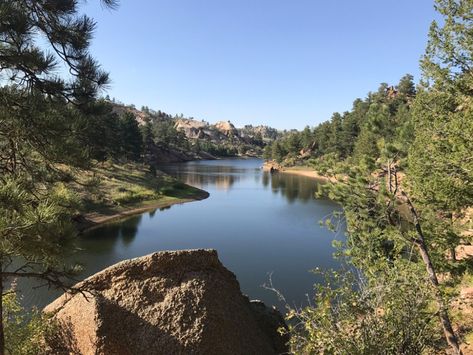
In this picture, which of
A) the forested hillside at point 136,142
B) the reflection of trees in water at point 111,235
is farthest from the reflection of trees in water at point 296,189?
the forested hillside at point 136,142

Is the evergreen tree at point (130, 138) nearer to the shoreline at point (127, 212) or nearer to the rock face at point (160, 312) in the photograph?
the shoreline at point (127, 212)

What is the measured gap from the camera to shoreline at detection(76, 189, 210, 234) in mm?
39562

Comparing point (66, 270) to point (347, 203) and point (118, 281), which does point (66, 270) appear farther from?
point (347, 203)

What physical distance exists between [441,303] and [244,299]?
6.55m

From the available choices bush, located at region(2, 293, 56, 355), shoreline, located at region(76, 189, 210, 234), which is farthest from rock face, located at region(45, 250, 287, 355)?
shoreline, located at region(76, 189, 210, 234)

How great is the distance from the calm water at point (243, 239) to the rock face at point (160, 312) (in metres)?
7.61

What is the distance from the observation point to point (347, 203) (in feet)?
39.9

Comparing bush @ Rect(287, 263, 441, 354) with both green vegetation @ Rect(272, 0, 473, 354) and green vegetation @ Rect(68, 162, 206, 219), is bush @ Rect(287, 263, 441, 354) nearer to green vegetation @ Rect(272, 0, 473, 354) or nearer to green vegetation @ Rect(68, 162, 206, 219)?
green vegetation @ Rect(272, 0, 473, 354)

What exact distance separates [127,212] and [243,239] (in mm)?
17851

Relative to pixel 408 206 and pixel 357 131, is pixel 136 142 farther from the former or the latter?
pixel 408 206

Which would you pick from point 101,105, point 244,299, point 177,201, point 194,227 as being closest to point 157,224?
point 194,227

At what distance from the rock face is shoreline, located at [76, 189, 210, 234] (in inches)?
913

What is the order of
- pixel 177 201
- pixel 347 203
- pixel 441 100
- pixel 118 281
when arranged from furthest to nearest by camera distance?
pixel 177 201 → pixel 441 100 → pixel 347 203 → pixel 118 281

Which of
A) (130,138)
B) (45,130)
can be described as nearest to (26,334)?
(45,130)
